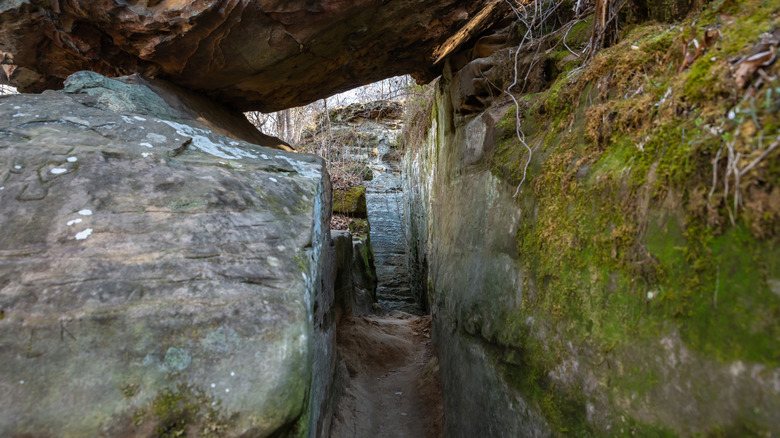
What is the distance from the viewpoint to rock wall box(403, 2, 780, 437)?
117 cm

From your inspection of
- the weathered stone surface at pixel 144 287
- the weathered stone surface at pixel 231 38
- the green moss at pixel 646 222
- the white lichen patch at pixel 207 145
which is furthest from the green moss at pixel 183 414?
the weathered stone surface at pixel 231 38

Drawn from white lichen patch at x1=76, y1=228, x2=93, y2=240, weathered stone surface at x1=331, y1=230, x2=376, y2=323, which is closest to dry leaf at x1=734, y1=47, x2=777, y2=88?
white lichen patch at x1=76, y1=228, x2=93, y2=240

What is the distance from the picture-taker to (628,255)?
1.66 meters

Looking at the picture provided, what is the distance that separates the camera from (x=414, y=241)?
1030cm

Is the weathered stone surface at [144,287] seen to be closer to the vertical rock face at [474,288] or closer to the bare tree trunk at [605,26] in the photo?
the vertical rock face at [474,288]

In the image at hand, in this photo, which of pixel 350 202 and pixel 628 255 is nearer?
pixel 628 255

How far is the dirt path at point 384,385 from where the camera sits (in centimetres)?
407

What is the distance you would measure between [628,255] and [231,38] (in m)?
3.95

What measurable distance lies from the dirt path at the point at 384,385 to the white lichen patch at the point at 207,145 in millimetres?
2655

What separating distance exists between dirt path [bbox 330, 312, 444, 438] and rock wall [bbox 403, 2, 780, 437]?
1.08 metres

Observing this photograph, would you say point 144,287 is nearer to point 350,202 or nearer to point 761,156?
point 761,156

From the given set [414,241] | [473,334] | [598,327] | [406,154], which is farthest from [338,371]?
[406,154]

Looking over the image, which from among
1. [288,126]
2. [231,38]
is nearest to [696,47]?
[231,38]

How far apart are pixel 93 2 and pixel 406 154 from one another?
8.82m
